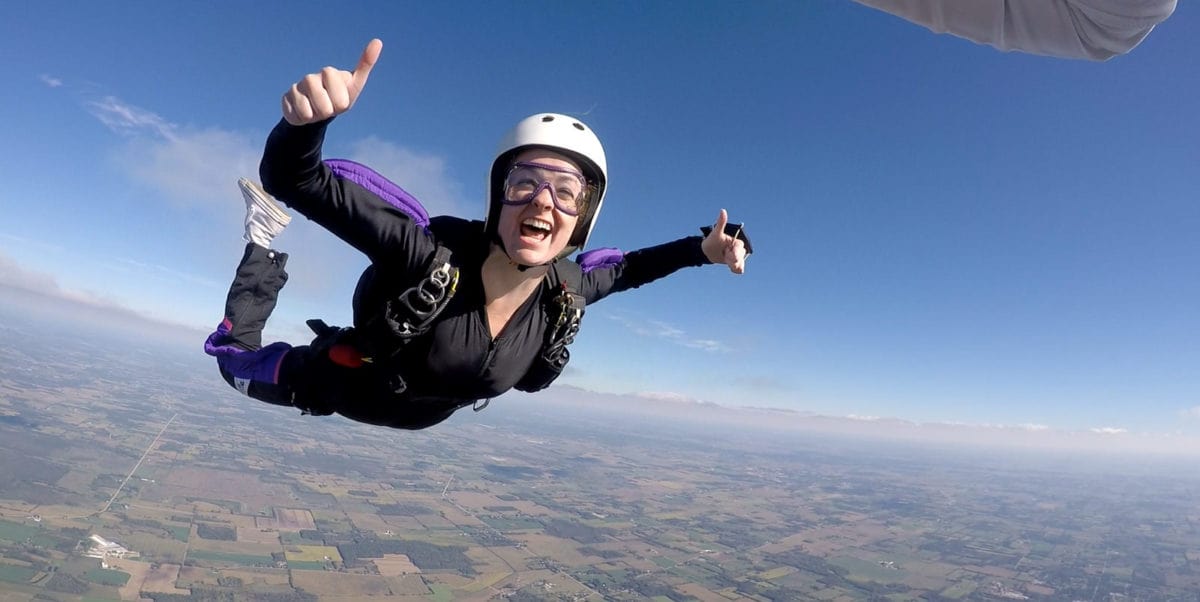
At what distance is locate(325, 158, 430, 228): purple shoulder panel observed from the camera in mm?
2174

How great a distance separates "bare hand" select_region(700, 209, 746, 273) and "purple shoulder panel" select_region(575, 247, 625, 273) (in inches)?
24.6

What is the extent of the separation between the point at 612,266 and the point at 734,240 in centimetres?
82

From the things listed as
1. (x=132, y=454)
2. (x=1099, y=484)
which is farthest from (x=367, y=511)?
(x=1099, y=484)

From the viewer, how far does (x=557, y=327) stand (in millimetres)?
2801

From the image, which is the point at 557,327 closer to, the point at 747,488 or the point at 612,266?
the point at 612,266

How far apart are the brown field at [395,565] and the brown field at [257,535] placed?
20.6ft

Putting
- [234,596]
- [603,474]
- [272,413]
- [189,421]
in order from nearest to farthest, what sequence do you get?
[234,596]
[189,421]
[603,474]
[272,413]

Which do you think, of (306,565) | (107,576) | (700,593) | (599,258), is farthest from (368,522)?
(599,258)

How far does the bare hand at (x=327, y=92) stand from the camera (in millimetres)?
1460

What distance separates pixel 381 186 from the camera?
7.51ft

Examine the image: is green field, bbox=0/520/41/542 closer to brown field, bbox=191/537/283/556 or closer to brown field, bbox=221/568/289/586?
brown field, bbox=191/537/283/556

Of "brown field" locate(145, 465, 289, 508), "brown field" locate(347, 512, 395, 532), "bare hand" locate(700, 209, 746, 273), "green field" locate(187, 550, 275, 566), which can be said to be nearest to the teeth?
"bare hand" locate(700, 209, 746, 273)

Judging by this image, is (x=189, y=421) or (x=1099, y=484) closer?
(x=189, y=421)

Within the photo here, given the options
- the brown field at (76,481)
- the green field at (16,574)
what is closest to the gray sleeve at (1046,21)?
the green field at (16,574)
